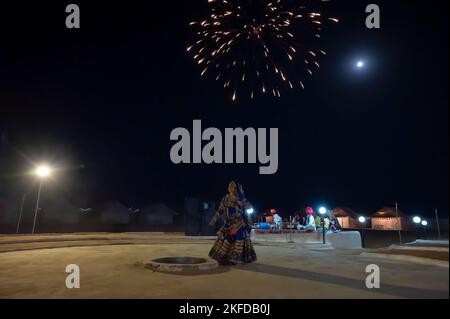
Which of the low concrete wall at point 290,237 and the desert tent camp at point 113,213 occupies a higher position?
Result: the desert tent camp at point 113,213

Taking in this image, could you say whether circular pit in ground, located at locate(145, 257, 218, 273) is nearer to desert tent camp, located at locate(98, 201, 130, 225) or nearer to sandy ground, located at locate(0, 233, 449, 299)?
sandy ground, located at locate(0, 233, 449, 299)

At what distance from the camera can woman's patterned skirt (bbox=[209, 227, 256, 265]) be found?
9156 millimetres

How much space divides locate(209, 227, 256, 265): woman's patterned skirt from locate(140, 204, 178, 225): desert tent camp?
4935 cm

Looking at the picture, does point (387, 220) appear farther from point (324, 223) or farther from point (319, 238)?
point (319, 238)

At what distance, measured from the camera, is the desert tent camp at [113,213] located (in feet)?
171


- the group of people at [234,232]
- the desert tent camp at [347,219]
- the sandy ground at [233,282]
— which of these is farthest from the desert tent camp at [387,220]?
the group of people at [234,232]

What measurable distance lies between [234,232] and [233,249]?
1.75 ft

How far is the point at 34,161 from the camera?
4203 cm

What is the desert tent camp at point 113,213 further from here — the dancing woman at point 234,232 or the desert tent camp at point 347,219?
the dancing woman at point 234,232

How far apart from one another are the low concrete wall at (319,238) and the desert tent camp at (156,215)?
37.6m

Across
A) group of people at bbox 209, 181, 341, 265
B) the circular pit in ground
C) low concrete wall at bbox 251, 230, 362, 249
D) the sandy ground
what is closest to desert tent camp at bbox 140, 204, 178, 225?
low concrete wall at bbox 251, 230, 362, 249

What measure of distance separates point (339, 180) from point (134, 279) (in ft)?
257
